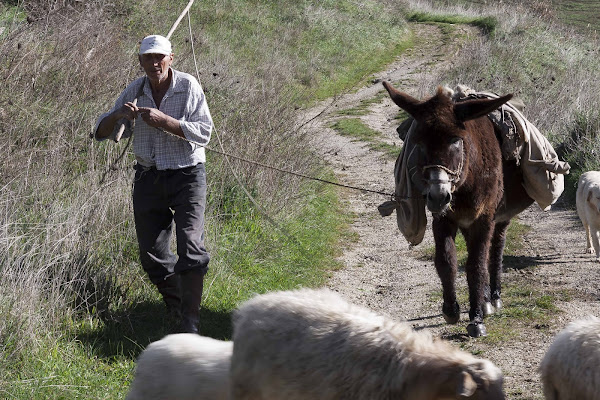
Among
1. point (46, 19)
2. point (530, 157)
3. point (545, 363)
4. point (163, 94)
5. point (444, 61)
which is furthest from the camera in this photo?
point (444, 61)

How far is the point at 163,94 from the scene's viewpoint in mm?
5496

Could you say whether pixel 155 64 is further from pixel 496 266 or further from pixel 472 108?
pixel 496 266

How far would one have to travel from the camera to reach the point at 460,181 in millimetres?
5750

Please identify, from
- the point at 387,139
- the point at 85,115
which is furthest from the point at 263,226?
the point at 387,139

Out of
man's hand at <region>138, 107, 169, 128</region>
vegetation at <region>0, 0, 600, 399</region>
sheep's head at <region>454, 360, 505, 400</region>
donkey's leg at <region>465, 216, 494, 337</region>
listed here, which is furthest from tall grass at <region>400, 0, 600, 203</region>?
sheep's head at <region>454, 360, 505, 400</region>

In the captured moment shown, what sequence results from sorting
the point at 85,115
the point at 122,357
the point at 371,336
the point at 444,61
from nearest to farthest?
the point at 371,336 < the point at 122,357 < the point at 85,115 < the point at 444,61

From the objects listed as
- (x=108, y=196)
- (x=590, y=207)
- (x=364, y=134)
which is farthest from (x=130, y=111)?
(x=364, y=134)

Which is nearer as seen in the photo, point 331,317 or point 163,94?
point 331,317

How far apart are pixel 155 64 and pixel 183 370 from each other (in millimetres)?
2590

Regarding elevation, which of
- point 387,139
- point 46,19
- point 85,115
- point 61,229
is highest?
point 46,19

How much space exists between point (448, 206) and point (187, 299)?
2025 millimetres

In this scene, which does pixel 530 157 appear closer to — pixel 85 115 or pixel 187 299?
pixel 187 299

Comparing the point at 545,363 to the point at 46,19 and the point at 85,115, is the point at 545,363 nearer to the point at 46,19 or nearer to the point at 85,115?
the point at 85,115

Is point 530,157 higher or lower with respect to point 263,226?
higher
